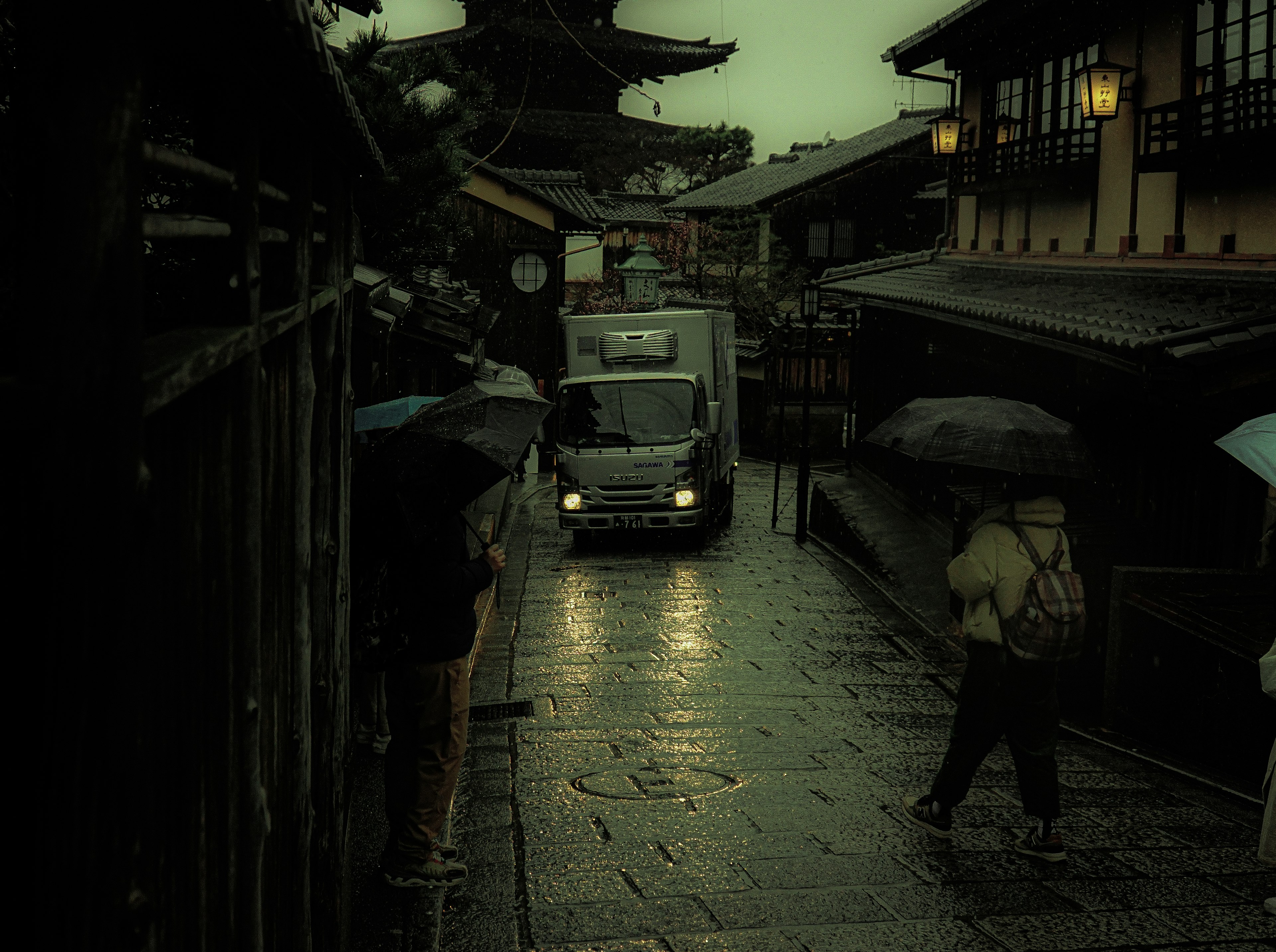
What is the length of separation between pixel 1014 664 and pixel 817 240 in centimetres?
3188

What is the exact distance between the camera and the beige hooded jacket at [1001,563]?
230 inches

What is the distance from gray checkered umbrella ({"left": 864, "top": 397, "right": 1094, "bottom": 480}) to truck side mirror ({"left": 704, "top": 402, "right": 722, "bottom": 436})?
9.74 meters

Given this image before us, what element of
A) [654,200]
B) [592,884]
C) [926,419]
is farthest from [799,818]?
[654,200]

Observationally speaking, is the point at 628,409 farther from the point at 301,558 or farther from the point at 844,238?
the point at 844,238

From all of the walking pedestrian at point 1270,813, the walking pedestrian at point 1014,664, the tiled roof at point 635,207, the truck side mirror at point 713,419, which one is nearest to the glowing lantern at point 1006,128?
the truck side mirror at point 713,419

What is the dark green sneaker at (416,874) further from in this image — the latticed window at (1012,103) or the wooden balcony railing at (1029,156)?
the latticed window at (1012,103)

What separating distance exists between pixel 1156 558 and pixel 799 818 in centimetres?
448

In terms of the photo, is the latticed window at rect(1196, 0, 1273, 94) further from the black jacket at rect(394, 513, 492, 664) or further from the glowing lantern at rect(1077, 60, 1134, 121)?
the black jacket at rect(394, 513, 492, 664)

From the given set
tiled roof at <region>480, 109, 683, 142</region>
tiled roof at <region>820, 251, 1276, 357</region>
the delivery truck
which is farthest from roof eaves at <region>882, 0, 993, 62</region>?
tiled roof at <region>480, 109, 683, 142</region>

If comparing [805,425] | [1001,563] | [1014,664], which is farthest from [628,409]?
[1014,664]

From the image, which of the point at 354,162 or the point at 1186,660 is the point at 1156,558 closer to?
the point at 1186,660

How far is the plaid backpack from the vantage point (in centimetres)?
573

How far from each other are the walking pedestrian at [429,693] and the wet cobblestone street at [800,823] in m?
0.36

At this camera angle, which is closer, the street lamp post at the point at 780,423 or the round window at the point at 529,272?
the street lamp post at the point at 780,423
